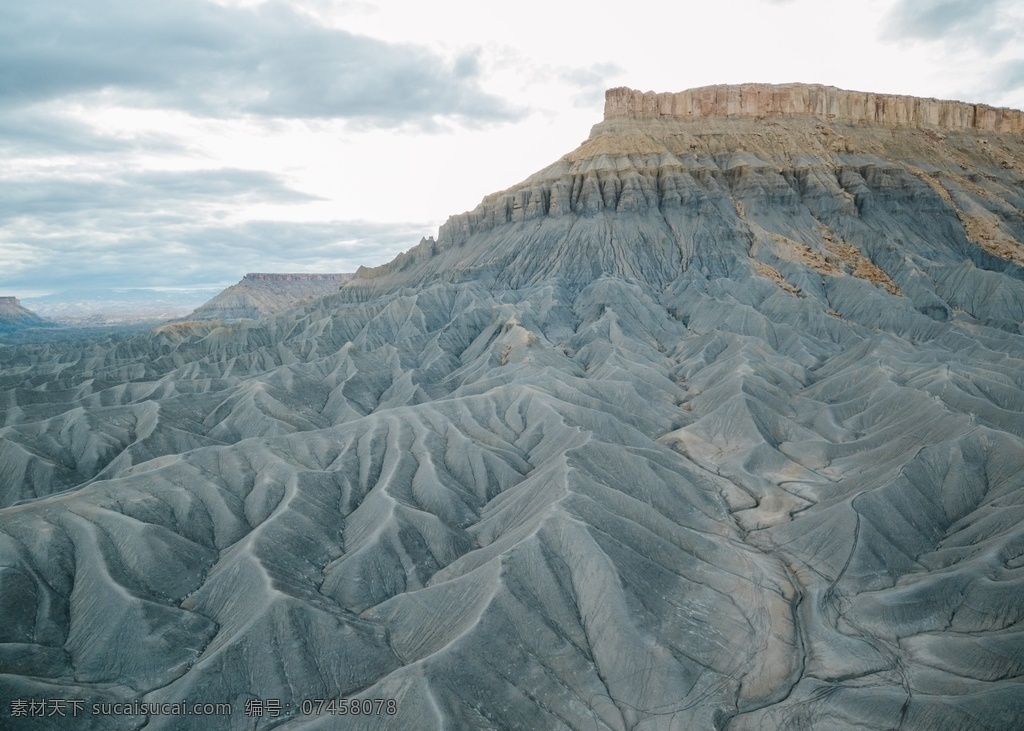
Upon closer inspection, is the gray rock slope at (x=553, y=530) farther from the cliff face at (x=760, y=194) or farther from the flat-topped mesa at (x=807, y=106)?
the flat-topped mesa at (x=807, y=106)

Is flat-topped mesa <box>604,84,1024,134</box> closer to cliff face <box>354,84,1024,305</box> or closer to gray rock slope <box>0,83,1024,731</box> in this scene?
cliff face <box>354,84,1024,305</box>

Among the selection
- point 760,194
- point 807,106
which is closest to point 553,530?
point 760,194

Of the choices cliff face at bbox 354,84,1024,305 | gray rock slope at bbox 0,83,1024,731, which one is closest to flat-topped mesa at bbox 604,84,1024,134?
cliff face at bbox 354,84,1024,305

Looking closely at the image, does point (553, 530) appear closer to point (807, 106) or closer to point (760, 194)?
point (760, 194)

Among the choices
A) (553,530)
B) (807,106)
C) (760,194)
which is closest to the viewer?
(553,530)

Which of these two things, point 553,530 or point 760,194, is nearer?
point 553,530

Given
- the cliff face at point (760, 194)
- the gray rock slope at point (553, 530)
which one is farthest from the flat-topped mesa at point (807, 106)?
the gray rock slope at point (553, 530)
